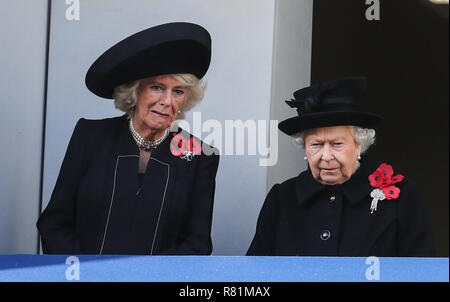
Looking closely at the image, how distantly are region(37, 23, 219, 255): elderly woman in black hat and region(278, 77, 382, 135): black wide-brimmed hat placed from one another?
1.42 ft

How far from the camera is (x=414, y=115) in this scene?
13.9 ft

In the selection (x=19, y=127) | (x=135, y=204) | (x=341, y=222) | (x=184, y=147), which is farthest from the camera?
(x=19, y=127)

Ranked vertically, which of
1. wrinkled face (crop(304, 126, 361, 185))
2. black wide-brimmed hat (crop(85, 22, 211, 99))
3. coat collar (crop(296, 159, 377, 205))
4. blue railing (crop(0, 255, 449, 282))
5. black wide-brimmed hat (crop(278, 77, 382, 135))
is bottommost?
blue railing (crop(0, 255, 449, 282))

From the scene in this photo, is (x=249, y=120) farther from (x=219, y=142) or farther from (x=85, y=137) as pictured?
(x=85, y=137)

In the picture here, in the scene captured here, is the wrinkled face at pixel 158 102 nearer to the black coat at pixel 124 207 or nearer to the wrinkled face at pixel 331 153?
the black coat at pixel 124 207

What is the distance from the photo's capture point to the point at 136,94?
13.8ft

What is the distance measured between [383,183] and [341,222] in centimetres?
24

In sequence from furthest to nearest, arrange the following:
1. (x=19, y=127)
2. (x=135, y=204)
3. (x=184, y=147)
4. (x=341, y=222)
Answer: (x=19, y=127) → (x=184, y=147) → (x=135, y=204) → (x=341, y=222)

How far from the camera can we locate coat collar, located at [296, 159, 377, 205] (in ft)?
13.2

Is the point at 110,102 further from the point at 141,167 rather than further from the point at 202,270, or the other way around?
the point at 202,270

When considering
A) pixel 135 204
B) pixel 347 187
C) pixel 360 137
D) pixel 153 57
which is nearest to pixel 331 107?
pixel 360 137

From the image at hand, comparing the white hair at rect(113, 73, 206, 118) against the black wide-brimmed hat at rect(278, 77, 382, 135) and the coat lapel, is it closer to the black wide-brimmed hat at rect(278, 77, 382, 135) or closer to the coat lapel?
the coat lapel

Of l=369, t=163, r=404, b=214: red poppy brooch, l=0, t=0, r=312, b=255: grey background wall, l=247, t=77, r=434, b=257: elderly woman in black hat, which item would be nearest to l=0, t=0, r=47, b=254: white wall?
l=0, t=0, r=312, b=255: grey background wall
